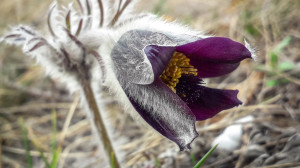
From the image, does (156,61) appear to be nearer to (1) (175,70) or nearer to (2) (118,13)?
(1) (175,70)

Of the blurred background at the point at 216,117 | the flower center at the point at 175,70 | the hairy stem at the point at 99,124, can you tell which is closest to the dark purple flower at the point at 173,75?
the flower center at the point at 175,70

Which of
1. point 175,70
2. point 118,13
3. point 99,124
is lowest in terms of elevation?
point 99,124

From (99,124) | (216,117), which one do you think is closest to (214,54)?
(99,124)

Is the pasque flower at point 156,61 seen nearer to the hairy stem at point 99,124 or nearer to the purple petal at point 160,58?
the purple petal at point 160,58

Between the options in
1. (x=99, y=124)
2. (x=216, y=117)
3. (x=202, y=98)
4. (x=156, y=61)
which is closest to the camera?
(x=156, y=61)

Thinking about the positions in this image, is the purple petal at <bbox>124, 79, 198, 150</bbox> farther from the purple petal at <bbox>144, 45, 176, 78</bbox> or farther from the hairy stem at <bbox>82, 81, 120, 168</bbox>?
the hairy stem at <bbox>82, 81, 120, 168</bbox>

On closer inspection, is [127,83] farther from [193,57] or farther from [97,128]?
[97,128]

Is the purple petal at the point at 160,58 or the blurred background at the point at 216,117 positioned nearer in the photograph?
the purple petal at the point at 160,58
